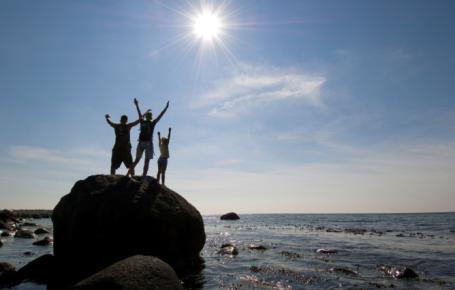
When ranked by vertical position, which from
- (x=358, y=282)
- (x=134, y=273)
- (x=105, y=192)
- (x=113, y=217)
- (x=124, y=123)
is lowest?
(x=358, y=282)

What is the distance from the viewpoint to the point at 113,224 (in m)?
12.9

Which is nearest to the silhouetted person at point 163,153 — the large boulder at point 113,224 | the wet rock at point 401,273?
the large boulder at point 113,224

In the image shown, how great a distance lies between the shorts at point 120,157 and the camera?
14.6 metres

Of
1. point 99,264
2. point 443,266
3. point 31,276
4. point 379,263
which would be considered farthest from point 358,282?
point 31,276

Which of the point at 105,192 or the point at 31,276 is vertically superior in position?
the point at 105,192

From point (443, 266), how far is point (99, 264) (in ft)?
53.3

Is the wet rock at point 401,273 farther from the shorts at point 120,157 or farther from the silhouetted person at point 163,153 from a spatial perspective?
the shorts at point 120,157

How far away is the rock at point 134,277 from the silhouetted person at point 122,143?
6.34 m

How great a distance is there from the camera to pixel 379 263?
18.4m

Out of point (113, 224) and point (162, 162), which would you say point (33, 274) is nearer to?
point (113, 224)

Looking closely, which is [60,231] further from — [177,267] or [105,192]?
[177,267]

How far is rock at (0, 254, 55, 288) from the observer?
13305 mm

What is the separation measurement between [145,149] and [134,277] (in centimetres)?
708

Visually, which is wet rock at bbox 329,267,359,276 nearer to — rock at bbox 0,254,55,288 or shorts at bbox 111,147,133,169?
shorts at bbox 111,147,133,169
